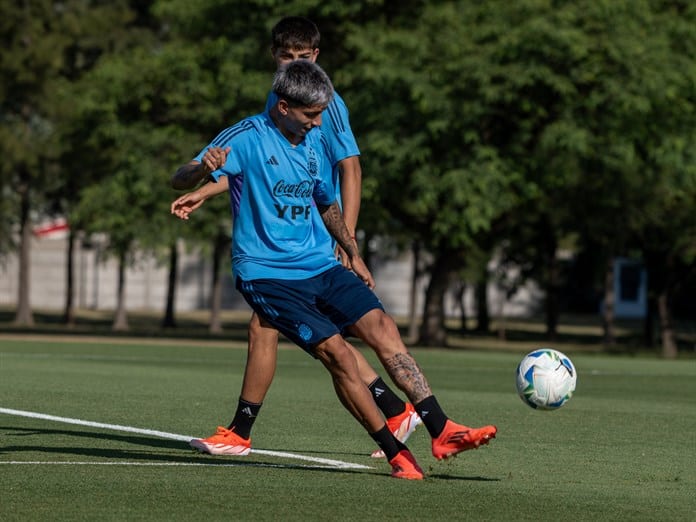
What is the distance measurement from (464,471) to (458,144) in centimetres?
2496

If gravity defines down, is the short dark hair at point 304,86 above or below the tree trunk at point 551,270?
above

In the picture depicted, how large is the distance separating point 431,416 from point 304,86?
6.22 ft

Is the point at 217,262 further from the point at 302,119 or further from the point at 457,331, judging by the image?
the point at 302,119

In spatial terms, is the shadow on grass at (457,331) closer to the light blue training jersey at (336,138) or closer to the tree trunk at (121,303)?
the tree trunk at (121,303)

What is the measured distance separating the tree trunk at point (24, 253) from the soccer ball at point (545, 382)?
38.5 metres

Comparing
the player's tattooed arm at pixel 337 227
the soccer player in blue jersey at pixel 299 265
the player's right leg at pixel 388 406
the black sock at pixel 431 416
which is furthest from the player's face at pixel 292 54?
the black sock at pixel 431 416

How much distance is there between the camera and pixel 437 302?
122 feet

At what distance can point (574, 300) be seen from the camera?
8344 centimetres

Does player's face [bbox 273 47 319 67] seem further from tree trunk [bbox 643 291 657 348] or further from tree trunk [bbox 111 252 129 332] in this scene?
tree trunk [bbox 111 252 129 332]

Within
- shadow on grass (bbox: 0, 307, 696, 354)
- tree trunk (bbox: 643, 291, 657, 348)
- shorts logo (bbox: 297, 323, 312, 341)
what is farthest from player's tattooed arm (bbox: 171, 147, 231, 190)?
tree trunk (bbox: 643, 291, 657, 348)

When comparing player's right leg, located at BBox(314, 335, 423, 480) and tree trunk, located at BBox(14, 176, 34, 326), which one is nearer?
player's right leg, located at BBox(314, 335, 423, 480)

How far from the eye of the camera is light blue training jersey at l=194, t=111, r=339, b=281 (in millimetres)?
8008

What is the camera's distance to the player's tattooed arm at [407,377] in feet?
26.1

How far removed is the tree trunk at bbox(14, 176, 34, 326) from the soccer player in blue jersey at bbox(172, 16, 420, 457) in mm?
38142
